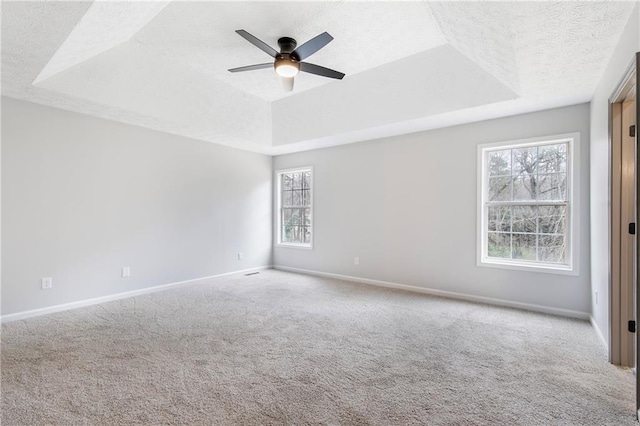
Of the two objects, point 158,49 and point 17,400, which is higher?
point 158,49

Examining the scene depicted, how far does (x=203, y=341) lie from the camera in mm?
2857

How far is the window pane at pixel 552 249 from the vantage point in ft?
12.3

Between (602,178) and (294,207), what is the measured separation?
475 cm

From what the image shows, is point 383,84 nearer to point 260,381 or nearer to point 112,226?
point 260,381

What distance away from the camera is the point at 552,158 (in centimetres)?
382

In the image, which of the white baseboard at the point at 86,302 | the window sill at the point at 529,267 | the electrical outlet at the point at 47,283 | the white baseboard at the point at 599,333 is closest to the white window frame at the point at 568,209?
the window sill at the point at 529,267

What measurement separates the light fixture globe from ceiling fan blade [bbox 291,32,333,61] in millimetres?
62

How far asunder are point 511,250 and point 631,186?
1.83m

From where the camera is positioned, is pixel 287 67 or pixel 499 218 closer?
pixel 287 67

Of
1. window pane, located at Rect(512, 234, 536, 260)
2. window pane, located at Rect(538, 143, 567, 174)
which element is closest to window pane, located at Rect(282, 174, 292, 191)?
window pane, located at Rect(512, 234, 536, 260)

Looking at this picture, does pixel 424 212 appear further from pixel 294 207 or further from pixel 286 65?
pixel 286 65

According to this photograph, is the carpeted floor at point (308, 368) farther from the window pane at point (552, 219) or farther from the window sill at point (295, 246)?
the window sill at point (295, 246)

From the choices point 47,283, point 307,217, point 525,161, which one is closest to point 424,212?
point 525,161

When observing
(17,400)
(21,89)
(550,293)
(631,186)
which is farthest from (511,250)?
(21,89)
